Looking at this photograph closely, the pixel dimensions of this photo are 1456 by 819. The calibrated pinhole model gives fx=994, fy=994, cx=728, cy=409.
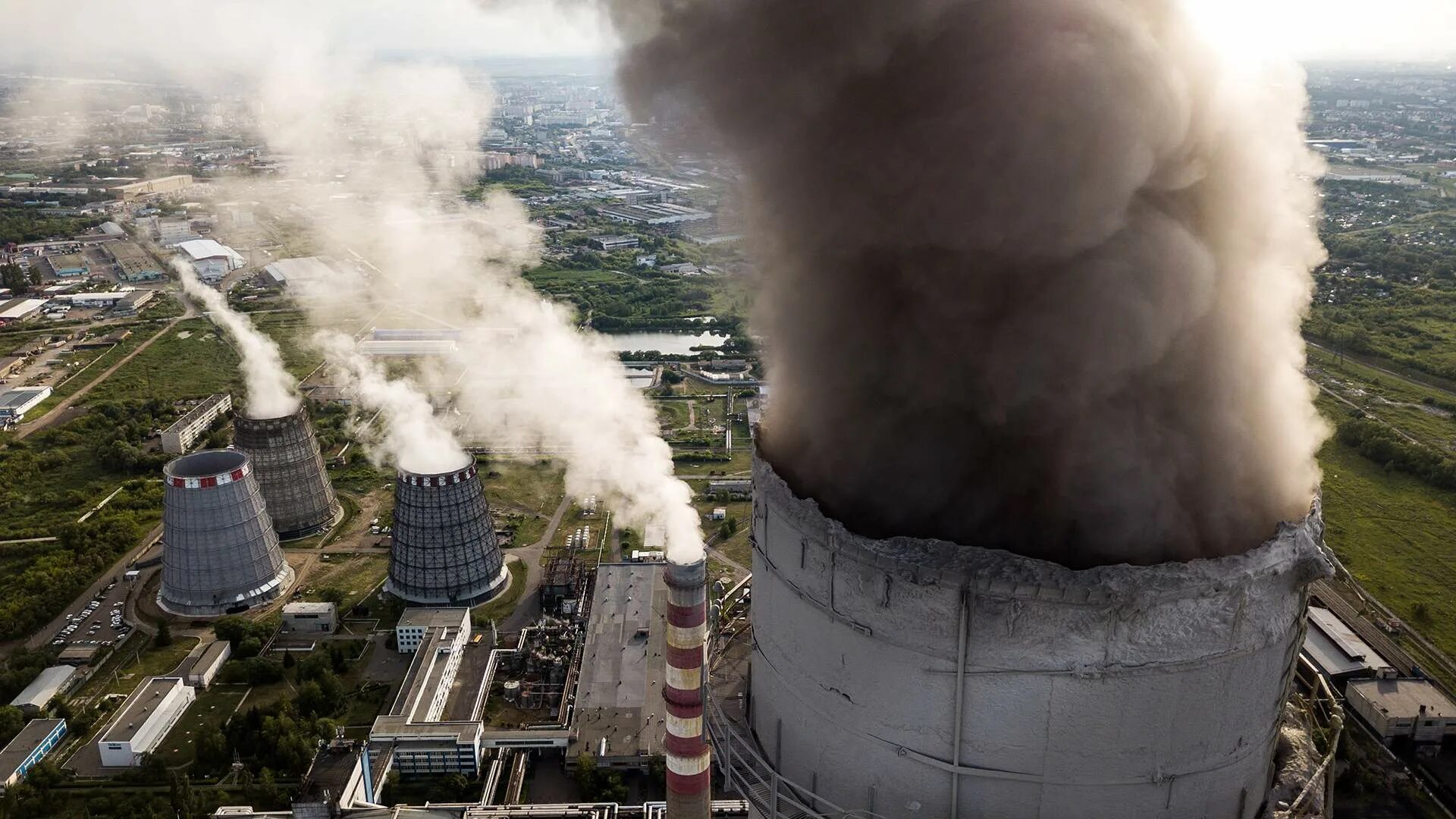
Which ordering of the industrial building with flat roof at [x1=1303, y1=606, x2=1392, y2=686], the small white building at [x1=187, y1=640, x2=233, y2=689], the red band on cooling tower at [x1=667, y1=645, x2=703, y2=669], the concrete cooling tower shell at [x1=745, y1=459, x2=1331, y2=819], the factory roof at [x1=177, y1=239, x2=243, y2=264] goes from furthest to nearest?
the factory roof at [x1=177, y1=239, x2=243, y2=264] < the small white building at [x1=187, y1=640, x2=233, y2=689] < the industrial building with flat roof at [x1=1303, y1=606, x2=1392, y2=686] < the red band on cooling tower at [x1=667, y1=645, x2=703, y2=669] < the concrete cooling tower shell at [x1=745, y1=459, x2=1331, y2=819]

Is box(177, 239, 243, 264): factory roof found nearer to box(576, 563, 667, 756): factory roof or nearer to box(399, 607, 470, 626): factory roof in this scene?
box(399, 607, 470, 626): factory roof

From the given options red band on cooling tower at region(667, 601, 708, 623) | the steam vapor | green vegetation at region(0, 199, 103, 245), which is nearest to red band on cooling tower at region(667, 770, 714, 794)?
red band on cooling tower at region(667, 601, 708, 623)

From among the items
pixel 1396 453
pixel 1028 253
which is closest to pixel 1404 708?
pixel 1396 453

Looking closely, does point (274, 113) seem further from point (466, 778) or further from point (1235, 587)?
point (1235, 587)

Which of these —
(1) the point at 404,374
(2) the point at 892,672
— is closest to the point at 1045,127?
(2) the point at 892,672

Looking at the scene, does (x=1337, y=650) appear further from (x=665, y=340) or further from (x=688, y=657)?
(x=665, y=340)

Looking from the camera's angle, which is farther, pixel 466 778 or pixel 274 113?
pixel 274 113

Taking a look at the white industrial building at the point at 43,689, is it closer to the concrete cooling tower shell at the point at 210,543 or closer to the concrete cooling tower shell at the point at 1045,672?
the concrete cooling tower shell at the point at 210,543
